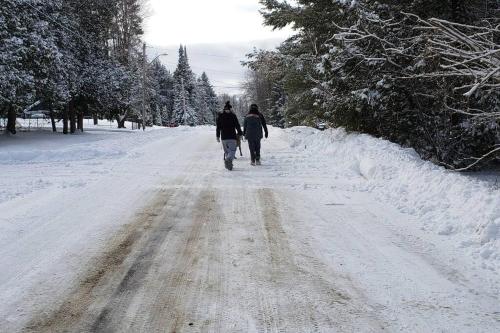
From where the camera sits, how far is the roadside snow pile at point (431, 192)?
5461 mm

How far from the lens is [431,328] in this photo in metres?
3.49

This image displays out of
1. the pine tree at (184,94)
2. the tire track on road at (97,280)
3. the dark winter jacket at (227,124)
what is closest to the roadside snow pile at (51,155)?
the dark winter jacket at (227,124)

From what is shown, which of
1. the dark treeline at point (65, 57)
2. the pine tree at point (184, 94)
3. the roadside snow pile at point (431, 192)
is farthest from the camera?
the pine tree at point (184, 94)

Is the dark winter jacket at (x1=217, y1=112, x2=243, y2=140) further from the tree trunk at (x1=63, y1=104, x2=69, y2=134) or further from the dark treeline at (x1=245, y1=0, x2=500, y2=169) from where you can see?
the tree trunk at (x1=63, y1=104, x2=69, y2=134)

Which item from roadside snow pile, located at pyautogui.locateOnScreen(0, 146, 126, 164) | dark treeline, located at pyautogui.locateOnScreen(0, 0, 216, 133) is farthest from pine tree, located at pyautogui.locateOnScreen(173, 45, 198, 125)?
roadside snow pile, located at pyautogui.locateOnScreen(0, 146, 126, 164)

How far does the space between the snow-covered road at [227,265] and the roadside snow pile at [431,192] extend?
0.92 feet

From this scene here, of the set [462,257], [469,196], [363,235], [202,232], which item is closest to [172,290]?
[202,232]

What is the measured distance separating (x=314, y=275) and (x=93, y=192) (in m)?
5.43

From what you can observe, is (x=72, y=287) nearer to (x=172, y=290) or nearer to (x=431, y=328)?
(x=172, y=290)

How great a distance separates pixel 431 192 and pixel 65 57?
21526mm

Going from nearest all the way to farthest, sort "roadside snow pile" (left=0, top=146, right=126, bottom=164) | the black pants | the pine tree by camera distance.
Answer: the black pants, "roadside snow pile" (left=0, top=146, right=126, bottom=164), the pine tree

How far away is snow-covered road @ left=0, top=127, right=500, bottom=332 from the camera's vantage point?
3.65 m

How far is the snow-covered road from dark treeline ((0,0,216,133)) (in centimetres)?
1198

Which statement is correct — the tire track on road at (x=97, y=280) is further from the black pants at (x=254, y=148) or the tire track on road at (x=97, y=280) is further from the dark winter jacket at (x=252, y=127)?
the dark winter jacket at (x=252, y=127)
